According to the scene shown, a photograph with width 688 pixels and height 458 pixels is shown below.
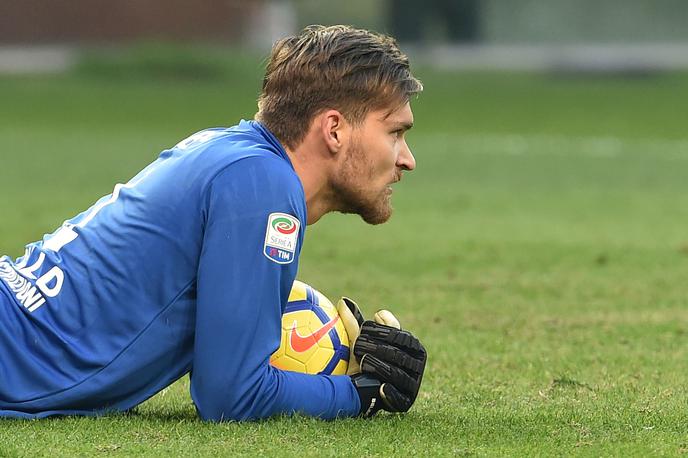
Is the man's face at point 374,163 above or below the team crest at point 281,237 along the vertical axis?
above

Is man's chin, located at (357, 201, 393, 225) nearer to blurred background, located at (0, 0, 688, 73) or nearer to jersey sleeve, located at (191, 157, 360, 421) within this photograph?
jersey sleeve, located at (191, 157, 360, 421)

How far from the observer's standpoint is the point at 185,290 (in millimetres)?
4742

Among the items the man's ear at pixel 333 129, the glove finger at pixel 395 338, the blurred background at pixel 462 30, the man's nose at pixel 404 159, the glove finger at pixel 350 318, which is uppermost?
the man's ear at pixel 333 129

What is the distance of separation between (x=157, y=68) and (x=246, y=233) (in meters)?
37.8

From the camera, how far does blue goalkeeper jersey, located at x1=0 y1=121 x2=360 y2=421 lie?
4586 millimetres

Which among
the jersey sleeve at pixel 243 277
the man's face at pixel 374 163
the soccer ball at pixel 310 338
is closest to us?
the jersey sleeve at pixel 243 277

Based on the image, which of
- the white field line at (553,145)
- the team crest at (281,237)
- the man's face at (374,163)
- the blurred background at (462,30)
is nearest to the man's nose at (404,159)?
the man's face at (374,163)

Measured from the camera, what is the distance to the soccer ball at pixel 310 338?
5.12 m

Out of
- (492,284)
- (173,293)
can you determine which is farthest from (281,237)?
(492,284)

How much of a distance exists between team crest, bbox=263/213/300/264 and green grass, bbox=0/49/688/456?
59 centimetres

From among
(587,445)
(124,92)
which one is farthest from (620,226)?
(124,92)

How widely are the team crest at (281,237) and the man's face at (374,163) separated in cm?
36

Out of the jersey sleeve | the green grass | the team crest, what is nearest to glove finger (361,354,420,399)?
the green grass

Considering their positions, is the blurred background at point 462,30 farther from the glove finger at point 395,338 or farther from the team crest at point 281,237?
the team crest at point 281,237
